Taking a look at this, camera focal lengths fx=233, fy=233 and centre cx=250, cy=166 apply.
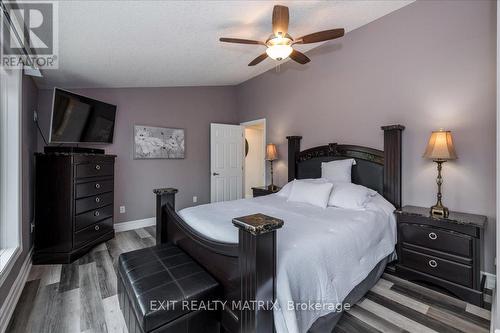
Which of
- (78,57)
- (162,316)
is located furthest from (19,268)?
(78,57)

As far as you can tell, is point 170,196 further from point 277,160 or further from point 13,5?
point 277,160

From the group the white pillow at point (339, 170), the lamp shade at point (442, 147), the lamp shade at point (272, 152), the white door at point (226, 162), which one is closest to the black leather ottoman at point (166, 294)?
the white pillow at point (339, 170)

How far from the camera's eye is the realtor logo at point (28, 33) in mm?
1668

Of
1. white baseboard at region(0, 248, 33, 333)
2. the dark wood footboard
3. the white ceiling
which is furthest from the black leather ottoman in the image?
the white ceiling

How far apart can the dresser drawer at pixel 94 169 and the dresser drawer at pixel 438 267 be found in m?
3.85

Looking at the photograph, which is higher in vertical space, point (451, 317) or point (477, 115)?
point (477, 115)

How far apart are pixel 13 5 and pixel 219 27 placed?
1.67 metres

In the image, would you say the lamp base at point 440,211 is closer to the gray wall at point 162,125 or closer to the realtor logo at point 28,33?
the realtor logo at point 28,33

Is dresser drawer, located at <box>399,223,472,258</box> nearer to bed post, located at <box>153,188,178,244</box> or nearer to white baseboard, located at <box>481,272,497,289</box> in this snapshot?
white baseboard, located at <box>481,272,497,289</box>

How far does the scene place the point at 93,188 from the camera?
318 centimetres

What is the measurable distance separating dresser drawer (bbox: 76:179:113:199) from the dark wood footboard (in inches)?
86.0

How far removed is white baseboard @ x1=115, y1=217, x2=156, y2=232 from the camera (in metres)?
4.04

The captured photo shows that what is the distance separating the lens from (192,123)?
4.83 m

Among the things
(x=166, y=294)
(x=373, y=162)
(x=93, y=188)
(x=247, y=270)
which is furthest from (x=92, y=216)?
(x=373, y=162)
